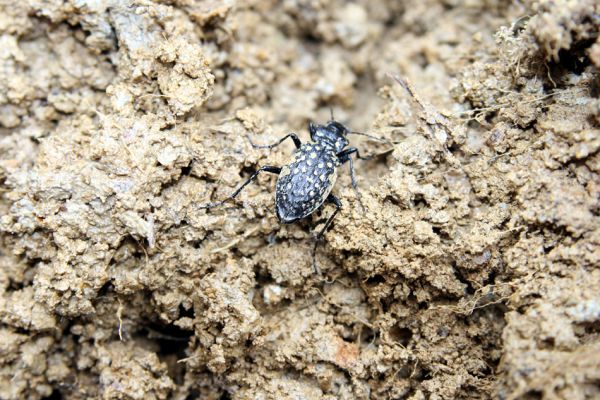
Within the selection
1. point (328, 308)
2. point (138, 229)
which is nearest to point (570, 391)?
point (328, 308)

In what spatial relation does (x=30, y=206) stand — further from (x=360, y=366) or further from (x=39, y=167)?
(x=360, y=366)

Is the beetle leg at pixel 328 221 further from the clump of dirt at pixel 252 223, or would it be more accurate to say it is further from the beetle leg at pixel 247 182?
A: the beetle leg at pixel 247 182

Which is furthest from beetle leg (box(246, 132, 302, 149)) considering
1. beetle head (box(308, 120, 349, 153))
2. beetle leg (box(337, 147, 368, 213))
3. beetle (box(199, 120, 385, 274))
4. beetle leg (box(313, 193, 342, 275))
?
beetle leg (box(313, 193, 342, 275))

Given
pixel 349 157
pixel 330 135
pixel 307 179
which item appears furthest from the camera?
pixel 330 135

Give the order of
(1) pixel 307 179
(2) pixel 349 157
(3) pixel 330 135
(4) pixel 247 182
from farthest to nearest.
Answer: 1. (3) pixel 330 135
2. (2) pixel 349 157
3. (4) pixel 247 182
4. (1) pixel 307 179

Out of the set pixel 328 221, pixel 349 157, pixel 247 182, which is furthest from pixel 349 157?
pixel 247 182

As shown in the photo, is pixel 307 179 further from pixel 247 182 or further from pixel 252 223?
pixel 252 223

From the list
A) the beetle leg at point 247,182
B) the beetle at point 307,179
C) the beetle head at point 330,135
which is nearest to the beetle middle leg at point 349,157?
the beetle at point 307,179
